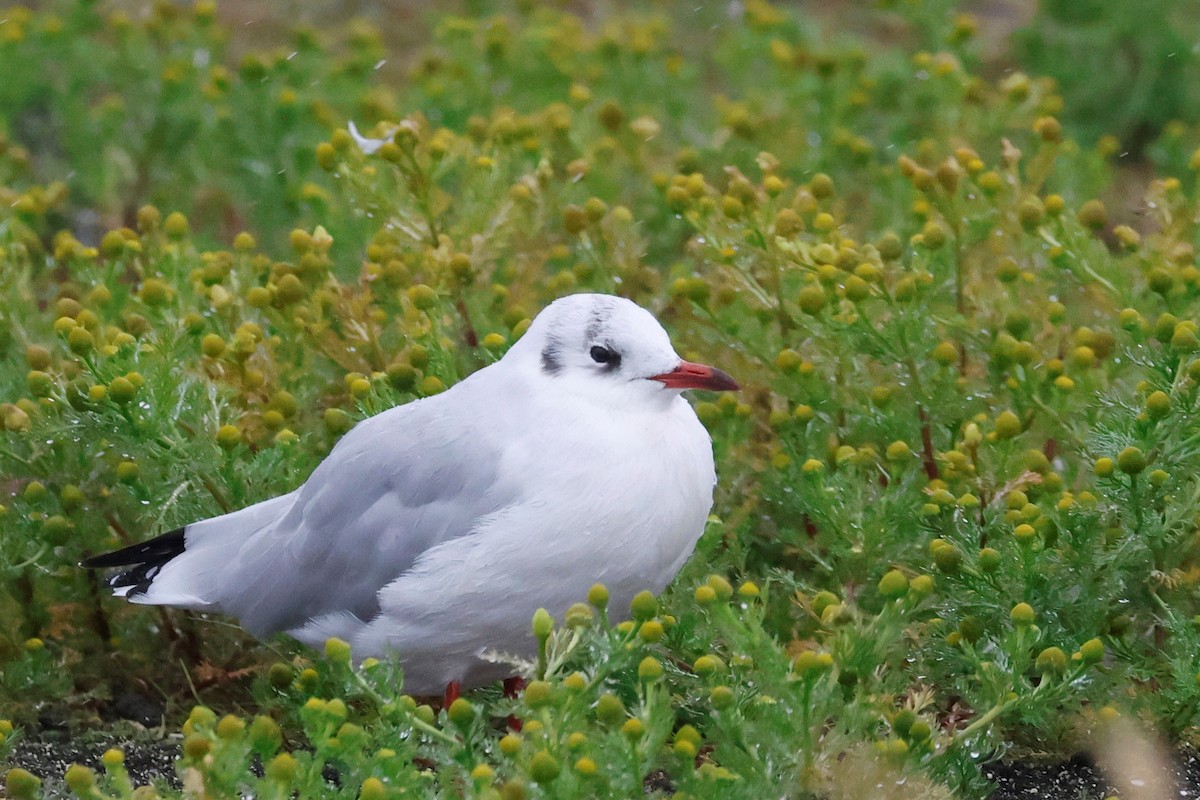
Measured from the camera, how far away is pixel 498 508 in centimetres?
297

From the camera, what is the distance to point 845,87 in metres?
5.98

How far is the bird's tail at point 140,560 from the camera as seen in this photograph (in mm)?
3379

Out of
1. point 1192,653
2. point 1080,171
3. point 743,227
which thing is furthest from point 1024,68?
point 1192,653

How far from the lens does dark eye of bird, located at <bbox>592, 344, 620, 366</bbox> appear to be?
3037 millimetres

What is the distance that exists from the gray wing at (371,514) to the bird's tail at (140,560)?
17 centimetres

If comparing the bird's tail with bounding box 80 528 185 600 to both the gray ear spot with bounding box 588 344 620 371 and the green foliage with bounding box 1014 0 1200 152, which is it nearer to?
the gray ear spot with bounding box 588 344 620 371

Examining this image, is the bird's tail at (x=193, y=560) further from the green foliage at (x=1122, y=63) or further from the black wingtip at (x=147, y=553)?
the green foliage at (x=1122, y=63)

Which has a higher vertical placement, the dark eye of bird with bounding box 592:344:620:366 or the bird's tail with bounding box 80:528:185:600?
the dark eye of bird with bounding box 592:344:620:366

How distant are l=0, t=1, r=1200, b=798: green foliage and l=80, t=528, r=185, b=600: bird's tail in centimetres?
7

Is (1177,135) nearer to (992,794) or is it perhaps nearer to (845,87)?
(845,87)

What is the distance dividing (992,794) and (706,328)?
126 cm

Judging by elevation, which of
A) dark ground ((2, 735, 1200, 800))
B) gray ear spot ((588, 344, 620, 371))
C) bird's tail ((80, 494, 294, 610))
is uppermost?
→ gray ear spot ((588, 344, 620, 371))

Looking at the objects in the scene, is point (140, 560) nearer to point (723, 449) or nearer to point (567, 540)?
point (567, 540)

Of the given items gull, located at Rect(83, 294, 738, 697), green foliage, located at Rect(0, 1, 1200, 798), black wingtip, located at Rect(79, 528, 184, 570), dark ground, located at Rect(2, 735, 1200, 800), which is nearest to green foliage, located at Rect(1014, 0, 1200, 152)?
green foliage, located at Rect(0, 1, 1200, 798)
